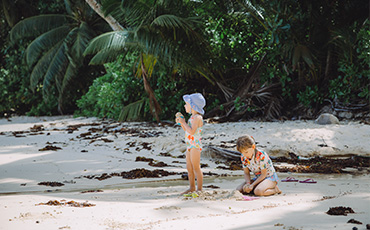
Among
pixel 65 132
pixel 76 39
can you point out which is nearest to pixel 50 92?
pixel 76 39

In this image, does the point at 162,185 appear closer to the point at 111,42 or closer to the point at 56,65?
the point at 111,42

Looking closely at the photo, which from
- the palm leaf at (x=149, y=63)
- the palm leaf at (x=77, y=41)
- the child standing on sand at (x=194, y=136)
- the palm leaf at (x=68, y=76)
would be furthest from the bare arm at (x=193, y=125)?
the palm leaf at (x=68, y=76)

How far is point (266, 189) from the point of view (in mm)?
4703

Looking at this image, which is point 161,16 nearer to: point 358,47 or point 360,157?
point 358,47

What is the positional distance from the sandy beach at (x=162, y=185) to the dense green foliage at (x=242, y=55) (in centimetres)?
254

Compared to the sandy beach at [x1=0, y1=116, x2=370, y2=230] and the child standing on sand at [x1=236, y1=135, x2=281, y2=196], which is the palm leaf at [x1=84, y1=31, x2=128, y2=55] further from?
the child standing on sand at [x1=236, y1=135, x2=281, y2=196]

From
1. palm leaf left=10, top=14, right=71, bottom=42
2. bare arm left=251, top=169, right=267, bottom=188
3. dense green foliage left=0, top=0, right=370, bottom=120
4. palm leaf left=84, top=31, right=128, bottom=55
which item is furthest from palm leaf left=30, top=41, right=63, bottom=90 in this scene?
bare arm left=251, top=169, right=267, bottom=188

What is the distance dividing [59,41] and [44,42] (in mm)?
643

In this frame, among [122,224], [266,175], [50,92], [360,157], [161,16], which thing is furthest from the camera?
[50,92]

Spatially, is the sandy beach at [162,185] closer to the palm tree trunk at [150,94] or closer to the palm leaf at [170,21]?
the palm tree trunk at [150,94]

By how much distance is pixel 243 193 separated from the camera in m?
4.87

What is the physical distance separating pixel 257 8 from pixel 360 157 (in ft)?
21.2

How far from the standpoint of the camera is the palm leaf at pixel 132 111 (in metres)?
13.7

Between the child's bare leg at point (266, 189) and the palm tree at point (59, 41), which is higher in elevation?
Result: the palm tree at point (59, 41)
